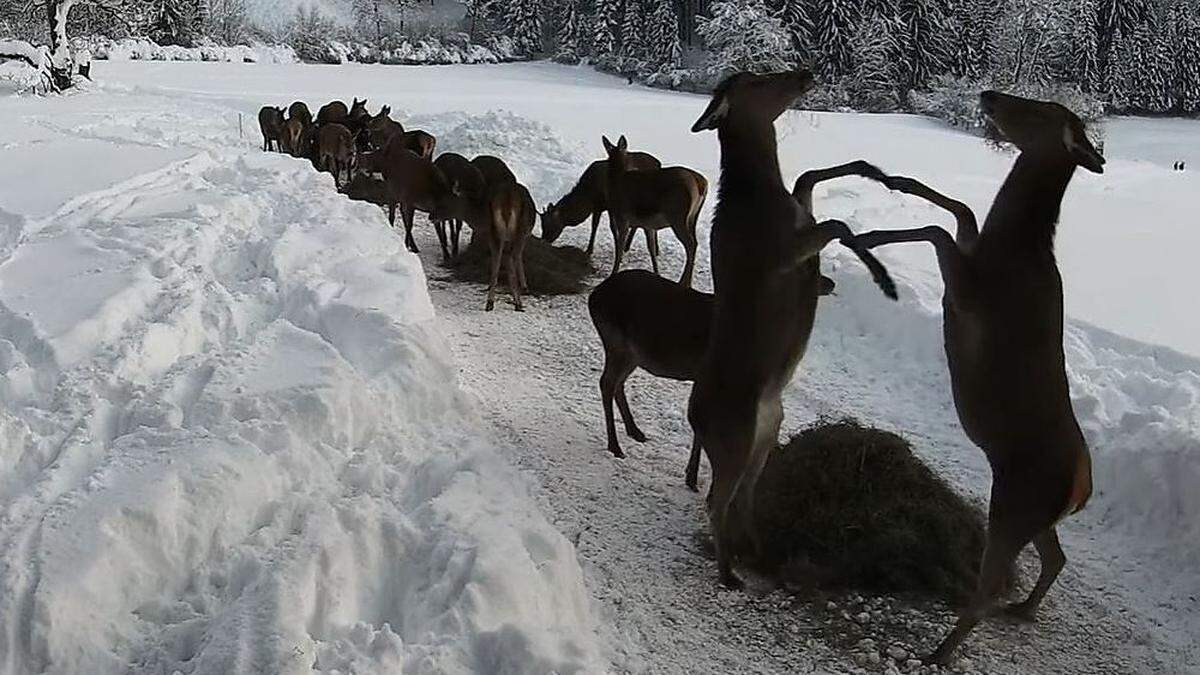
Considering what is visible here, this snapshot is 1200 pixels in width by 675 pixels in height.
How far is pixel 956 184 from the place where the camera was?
19516mm

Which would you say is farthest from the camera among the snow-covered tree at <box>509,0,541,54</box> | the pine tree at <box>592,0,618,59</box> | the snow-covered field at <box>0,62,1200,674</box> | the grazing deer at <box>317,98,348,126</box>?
the snow-covered tree at <box>509,0,541,54</box>

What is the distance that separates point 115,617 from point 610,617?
1888 mm

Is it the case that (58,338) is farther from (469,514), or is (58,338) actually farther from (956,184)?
(956,184)

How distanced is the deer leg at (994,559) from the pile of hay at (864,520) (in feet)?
1.96

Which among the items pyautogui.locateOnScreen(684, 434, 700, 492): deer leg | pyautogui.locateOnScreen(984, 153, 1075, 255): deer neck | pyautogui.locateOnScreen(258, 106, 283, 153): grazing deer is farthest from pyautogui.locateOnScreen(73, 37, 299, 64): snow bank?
pyautogui.locateOnScreen(984, 153, 1075, 255): deer neck

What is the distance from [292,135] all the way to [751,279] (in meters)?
14.2

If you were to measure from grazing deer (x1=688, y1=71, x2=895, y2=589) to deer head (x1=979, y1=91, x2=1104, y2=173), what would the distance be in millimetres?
753

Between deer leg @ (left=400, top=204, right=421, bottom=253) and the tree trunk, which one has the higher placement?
the tree trunk

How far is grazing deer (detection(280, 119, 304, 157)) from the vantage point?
54.9 feet

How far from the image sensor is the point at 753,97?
4.35 meters

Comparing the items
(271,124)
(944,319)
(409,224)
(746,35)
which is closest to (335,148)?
(271,124)

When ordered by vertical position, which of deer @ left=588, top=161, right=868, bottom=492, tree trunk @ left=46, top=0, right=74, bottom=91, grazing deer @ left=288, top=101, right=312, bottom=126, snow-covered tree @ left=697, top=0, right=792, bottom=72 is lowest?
deer @ left=588, top=161, right=868, bottom=492

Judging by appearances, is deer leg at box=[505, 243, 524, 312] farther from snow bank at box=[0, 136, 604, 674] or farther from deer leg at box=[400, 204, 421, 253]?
deer leg at box=[400, 204, 421, 253]

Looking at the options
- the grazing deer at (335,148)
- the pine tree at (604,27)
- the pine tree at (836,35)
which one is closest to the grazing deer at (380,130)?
the grazing deer at (335,148)
